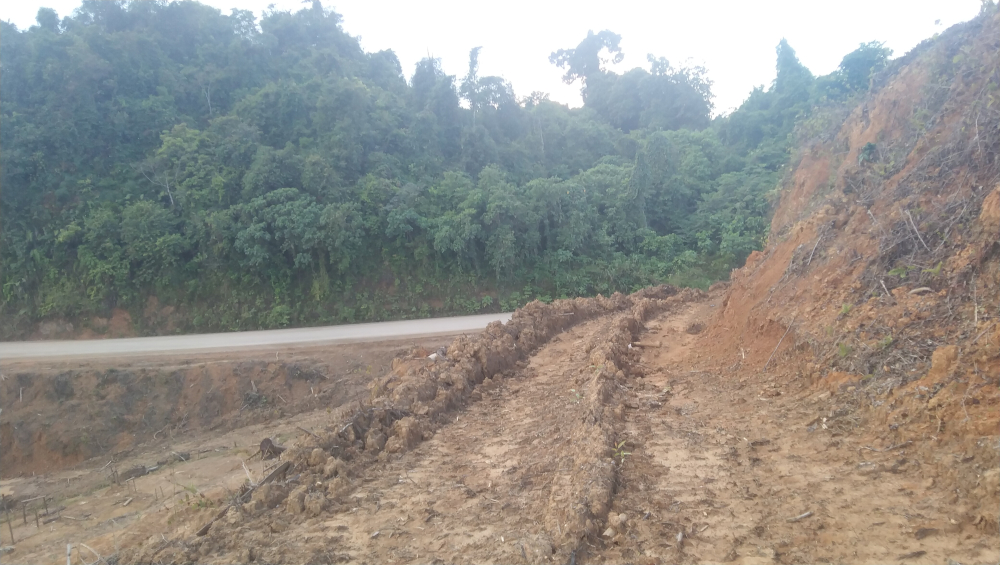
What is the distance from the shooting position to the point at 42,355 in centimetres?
1460

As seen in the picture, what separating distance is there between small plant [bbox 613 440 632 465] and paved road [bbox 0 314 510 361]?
33.8 ft

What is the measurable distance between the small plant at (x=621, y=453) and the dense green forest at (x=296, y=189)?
53.4 ft

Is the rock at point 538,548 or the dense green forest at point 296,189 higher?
the dense green forest at point 296,189

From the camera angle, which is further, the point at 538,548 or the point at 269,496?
the point at 269,496

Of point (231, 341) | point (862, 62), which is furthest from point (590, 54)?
point (231, 341)

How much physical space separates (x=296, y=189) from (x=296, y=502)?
17.9 metres

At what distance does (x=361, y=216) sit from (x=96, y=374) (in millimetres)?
10481

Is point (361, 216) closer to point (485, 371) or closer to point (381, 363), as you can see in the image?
point (381, 363)

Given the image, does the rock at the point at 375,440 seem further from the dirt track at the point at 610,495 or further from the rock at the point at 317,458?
the rock at the point at 317,458

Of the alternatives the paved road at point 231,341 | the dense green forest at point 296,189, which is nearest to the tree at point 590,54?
the dense green forest at point 296,189

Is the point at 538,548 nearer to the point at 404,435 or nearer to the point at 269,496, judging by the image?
the point at 269,496

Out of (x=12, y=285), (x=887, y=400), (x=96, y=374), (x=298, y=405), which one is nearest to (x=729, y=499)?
(x=887, y=400)

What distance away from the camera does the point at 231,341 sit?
15539mm

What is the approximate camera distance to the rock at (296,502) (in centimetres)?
465
